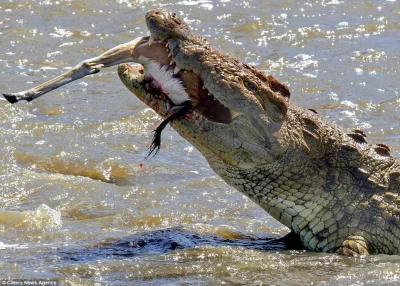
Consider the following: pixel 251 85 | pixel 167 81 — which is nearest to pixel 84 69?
pixel 167 81

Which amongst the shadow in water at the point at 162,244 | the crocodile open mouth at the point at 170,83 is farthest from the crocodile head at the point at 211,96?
the shadow in water at the point at 162,244

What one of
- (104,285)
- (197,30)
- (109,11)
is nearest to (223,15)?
(197,30)

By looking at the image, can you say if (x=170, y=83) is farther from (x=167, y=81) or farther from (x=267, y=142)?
(x=267, y=142)

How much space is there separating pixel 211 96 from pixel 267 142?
429 mm

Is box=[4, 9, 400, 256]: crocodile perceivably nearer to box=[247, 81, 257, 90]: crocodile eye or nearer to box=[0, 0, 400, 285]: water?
box=[247, 81, 257, 90]: crocodile eye

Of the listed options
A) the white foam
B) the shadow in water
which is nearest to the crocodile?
the white foam

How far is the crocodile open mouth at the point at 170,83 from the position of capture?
16.1 feet

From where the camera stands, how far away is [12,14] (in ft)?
38.1

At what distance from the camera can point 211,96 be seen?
16.3 ft

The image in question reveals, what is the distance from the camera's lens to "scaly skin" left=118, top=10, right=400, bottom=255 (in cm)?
495

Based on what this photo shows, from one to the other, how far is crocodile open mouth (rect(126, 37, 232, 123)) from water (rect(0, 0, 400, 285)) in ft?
2.74

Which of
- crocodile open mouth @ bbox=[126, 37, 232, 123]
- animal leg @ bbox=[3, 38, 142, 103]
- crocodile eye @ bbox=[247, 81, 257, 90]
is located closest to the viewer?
animal leg @ bbox=[3, 38, 142, 103]

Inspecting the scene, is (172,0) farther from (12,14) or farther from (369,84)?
(369,84)

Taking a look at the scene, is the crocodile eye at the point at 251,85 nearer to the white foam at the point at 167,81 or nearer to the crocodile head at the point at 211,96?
the crocodile head at the point at 211,96
